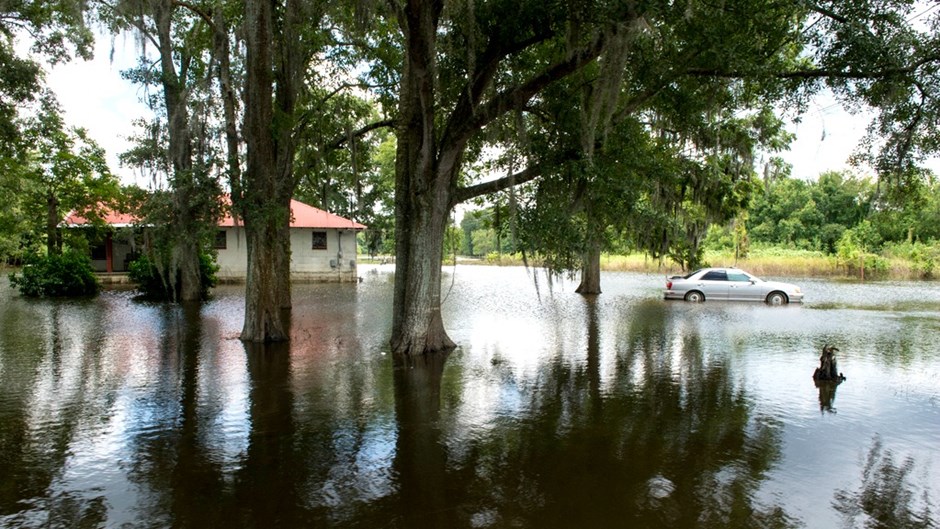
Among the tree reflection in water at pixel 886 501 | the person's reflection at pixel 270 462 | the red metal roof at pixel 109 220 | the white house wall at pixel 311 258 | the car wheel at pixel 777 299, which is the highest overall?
the red metal roof at pixel 109 220

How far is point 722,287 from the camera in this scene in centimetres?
1992

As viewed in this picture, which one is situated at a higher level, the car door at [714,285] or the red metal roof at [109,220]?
the red metal roof at [109,220]

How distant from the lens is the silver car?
19.6m

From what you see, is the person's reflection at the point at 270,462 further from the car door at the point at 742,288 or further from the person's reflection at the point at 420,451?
the car door at the point at 742,288

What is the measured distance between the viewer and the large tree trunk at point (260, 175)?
36.7 ft

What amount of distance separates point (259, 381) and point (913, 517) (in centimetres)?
763

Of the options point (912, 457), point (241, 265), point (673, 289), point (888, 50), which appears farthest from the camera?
point (241, 265)

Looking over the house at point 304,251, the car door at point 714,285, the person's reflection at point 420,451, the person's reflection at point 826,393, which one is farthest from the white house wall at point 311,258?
the person's reflection at point 826,393

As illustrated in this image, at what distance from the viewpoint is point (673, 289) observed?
20.3 meters

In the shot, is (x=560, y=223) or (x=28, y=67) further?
(x=28, y=67)

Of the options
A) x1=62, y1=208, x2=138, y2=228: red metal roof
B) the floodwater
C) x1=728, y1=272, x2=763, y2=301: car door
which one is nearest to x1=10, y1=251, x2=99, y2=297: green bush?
x1=62, y1=208, x2=138, y2=228: red metal roof

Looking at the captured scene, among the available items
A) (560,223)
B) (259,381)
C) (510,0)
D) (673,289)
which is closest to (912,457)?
(560,223)

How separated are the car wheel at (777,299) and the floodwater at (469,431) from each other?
6.36 m

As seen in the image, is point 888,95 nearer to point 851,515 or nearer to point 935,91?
point 935,91
